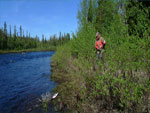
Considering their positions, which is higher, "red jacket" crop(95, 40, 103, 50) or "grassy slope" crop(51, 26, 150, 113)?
"red jacket" crop(95, 40, 103, 50)

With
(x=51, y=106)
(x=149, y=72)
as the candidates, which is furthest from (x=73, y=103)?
(x=149, y=72)

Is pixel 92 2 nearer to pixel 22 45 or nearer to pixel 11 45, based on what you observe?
pixel 11 45

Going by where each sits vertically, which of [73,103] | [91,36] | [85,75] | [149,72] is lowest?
[73,103]

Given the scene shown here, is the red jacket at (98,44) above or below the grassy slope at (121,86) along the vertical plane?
above

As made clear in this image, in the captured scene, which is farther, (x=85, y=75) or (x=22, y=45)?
(x=22, y=45)

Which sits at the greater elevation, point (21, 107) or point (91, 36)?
point (91, 36)

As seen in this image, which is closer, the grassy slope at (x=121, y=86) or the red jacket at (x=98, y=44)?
the grassy slope at (x=121, y=86)

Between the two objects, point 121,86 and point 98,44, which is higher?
point 98,44

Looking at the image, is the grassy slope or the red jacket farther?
the red jacket

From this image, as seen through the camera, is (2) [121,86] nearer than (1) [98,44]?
Yes

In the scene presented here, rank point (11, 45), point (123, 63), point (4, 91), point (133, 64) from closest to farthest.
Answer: point (133, 64), point (123, 63), point (4, 91), point (11, 45)

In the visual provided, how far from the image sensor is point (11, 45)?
56188 mm

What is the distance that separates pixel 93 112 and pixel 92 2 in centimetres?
2499

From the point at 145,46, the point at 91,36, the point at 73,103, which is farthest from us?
the point at 91,36
